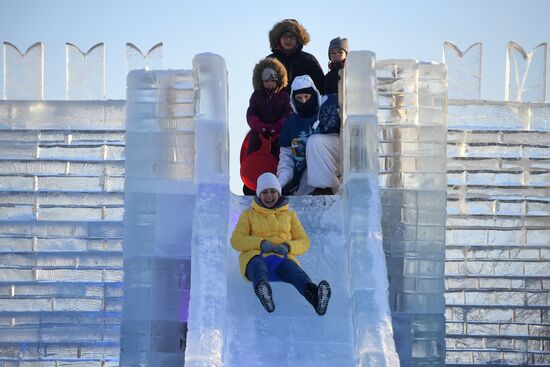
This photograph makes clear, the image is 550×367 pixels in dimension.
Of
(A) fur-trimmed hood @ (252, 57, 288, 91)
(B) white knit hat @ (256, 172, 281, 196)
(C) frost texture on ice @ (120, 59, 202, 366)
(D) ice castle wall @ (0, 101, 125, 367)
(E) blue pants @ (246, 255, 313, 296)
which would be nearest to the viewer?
(E) blue pants @ (246, 255, 313, 296)

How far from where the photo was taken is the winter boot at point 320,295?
830cm

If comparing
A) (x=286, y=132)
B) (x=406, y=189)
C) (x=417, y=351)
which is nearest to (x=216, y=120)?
(x=286, y=132)

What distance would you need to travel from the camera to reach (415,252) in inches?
390

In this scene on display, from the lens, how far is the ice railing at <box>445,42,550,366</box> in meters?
11.4

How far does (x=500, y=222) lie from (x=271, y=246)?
11.5 feet

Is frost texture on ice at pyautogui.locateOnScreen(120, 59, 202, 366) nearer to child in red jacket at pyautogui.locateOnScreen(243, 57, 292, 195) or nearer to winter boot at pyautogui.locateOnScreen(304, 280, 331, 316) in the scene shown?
child in red jacket at pyautogui.locateOnScreen(243, 57, 292, 195)

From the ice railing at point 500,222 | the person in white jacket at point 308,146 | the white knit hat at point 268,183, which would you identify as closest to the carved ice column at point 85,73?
the person in white jacket at point 308,146

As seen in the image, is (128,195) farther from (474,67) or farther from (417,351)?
(474,67)

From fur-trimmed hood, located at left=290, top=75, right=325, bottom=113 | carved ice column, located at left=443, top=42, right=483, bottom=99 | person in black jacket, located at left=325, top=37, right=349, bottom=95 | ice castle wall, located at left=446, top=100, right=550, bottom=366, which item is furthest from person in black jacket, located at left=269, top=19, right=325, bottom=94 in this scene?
ice castle wall, located at left=446, top=100, right=550, bottom=366

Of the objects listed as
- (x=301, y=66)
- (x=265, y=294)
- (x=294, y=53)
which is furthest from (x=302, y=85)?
(x=265, y=294)

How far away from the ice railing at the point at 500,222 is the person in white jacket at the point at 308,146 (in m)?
1.72

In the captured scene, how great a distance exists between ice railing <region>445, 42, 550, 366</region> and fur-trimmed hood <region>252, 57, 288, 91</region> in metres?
1.70

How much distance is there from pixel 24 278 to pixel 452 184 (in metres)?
4.01

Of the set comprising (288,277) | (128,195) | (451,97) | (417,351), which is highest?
(451,97)
